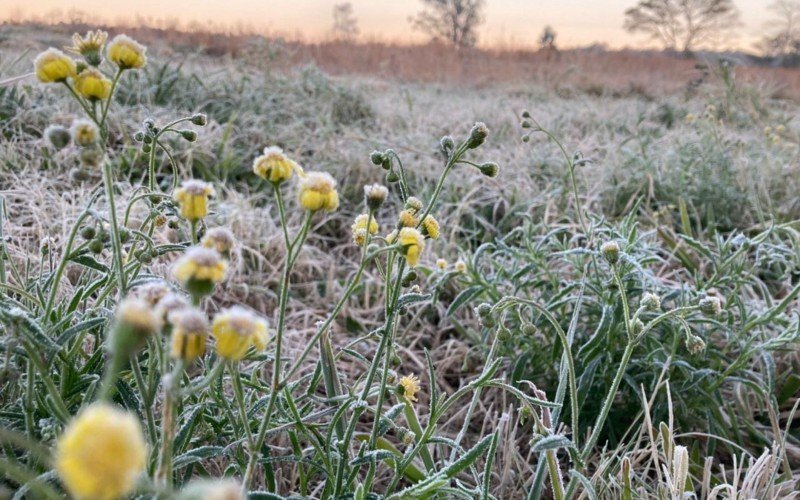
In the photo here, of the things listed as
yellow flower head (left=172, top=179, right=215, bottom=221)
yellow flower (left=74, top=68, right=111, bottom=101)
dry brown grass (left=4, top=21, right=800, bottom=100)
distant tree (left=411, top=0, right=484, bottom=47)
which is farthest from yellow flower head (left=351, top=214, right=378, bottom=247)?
distant tree (left=411, top=0, right=484, bottom=47)

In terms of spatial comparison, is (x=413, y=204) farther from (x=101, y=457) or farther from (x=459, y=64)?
(x=459, y=64)

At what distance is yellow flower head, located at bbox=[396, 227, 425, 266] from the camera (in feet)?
2.50

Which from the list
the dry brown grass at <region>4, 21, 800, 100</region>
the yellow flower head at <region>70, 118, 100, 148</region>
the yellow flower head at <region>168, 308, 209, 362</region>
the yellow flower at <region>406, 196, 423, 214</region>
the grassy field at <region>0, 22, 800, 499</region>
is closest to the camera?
the yellow flower head at <region>168, 308, 209, 362</region>

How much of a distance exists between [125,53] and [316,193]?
1.13 ft

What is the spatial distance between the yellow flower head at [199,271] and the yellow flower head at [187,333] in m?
0.06

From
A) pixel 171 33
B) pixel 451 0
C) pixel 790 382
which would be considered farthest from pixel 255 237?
pixel 451 0

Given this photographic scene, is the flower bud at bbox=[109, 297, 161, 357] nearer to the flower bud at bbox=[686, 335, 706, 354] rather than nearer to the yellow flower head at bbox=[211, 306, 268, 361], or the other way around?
the yellow flower head at bbox=[211, 306, 268, 361]

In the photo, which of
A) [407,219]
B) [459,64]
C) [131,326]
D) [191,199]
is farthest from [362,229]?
[459,64]

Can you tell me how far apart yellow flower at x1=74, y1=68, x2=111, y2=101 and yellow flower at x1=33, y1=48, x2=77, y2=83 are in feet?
0.05

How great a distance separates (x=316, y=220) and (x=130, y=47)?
2.10 metres

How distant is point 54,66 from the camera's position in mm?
736

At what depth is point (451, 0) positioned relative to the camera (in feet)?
77.1

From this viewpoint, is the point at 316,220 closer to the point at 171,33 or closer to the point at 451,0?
the point at 171,33

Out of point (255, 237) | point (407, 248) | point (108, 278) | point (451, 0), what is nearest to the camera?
point (407, 248)
